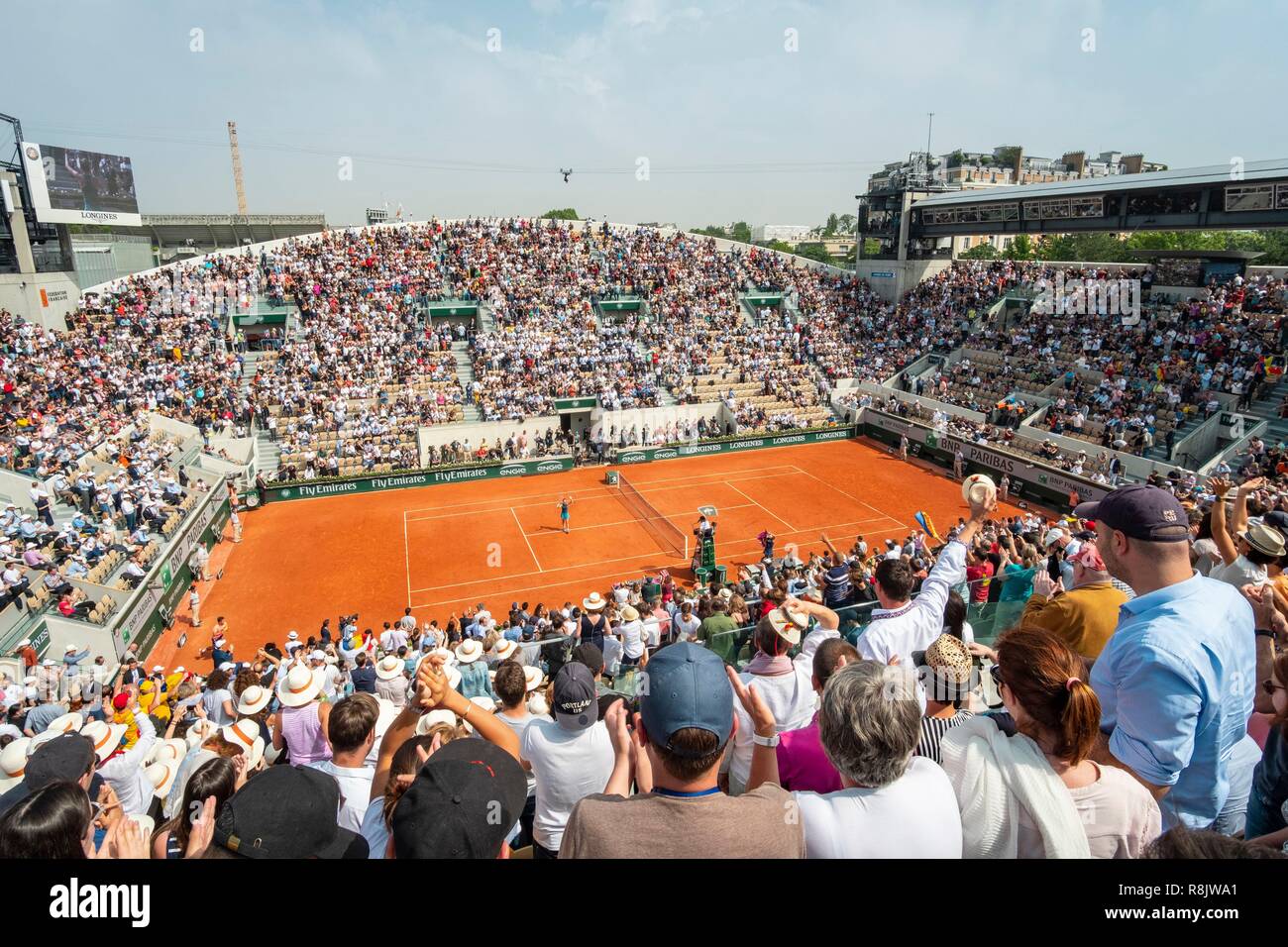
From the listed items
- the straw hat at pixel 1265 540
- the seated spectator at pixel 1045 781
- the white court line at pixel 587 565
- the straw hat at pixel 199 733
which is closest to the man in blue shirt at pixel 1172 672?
the seated spectator at pixel 1045 781

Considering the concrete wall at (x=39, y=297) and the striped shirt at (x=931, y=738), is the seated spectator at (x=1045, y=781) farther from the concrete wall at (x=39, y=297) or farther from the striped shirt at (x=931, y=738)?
the concrete wall at (x=39, y=297)

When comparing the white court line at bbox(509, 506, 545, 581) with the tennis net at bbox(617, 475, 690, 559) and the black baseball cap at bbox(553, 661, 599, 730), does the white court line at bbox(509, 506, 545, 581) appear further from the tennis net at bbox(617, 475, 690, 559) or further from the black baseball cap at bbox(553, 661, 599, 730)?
the black baseball cap at bbox(553, 661, 599, 730)

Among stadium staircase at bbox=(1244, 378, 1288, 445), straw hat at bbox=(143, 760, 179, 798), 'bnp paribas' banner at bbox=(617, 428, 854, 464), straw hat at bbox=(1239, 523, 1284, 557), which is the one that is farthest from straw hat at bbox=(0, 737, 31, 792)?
stadium staircase at bbox=(1244, 378, 1288, 445)

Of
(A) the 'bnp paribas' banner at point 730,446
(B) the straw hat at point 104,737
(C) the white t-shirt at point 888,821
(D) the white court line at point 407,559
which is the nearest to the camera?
(C) the white t-shirt at point 888,821

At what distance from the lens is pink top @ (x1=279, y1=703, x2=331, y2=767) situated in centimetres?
594

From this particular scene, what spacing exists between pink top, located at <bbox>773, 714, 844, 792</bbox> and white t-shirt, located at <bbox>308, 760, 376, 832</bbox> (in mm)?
2494

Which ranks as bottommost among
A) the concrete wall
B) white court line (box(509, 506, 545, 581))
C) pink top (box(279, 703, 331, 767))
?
white court line (box(509, 506, 545, 581))

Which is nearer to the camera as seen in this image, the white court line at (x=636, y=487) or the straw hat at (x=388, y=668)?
the straw hat at (x=388, y=668)

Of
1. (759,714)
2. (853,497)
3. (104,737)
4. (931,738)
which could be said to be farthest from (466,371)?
(931,738)

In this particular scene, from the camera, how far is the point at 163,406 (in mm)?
29797

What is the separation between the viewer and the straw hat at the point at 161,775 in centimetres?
663

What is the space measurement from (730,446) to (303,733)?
1252 inches

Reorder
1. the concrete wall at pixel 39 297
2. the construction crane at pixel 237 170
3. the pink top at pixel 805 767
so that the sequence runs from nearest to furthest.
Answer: the pink top at pixel 805 767 → the concrete wall at pixel 39 297 → the construction crane at pixel 237 170

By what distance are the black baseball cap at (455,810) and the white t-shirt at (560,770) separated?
2.40ft
